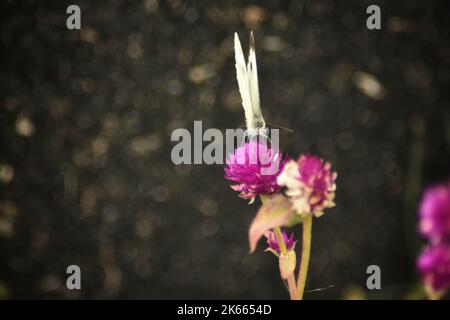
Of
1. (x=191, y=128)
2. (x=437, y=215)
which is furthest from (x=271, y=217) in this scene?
(x=191, y=128)

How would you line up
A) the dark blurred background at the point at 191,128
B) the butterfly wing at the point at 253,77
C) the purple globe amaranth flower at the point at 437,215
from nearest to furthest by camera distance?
the purple globe amaranth flower at the point at 437,215 → the butterfly wing at the point at 253,77 → the dark blurred background at the point at 191,128

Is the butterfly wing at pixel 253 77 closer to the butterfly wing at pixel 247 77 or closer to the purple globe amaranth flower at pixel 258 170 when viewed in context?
the butterfly wing at pixel 247 77

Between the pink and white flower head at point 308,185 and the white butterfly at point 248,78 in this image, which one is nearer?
the pink and white flower head at point 308,185

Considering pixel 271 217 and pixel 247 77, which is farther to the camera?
pixel 247 77

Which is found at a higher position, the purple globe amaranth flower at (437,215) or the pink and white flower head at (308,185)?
the pink and white flower head at (308,185)

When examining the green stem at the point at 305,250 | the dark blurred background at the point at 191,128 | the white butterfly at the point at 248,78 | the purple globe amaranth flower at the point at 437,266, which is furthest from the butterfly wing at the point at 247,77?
the dark blurred background at the point at 191,128

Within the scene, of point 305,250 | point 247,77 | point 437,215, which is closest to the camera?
point 437,215

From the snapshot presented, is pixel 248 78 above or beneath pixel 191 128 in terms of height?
beneath

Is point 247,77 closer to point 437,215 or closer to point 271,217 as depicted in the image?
point 271,217

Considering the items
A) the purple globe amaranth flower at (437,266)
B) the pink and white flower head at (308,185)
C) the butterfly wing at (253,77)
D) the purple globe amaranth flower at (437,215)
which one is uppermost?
the butterfly wing at (253,77)
